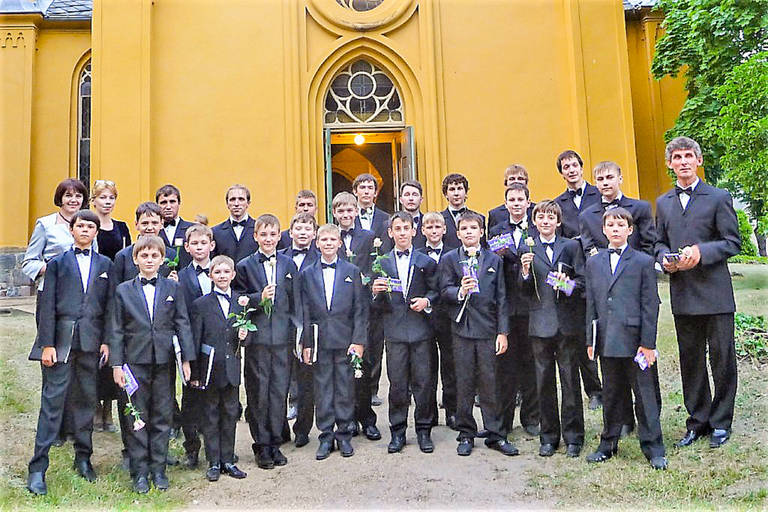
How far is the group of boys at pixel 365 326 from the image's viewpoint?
168 inches

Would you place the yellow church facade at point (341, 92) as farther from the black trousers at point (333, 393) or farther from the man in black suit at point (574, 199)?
the black trousers at point (333, 393)

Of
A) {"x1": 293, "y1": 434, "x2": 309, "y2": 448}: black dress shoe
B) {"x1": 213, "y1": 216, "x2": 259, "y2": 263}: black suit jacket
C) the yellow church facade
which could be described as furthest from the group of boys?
the yellow church facade

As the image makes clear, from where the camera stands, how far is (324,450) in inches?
188

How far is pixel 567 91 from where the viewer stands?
35.1ft

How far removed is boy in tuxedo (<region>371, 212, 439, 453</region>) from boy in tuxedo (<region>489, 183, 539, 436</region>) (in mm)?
580

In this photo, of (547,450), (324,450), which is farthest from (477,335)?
(324,450)

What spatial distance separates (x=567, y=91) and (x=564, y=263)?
22.1 feet

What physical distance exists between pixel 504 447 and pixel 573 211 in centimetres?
210

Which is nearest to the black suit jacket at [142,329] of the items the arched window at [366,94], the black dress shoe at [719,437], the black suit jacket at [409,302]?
the black suit jacket at [409,302]

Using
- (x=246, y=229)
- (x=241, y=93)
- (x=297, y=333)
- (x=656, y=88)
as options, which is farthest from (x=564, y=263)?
(x=656, y=88)

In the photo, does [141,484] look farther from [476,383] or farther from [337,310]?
[476,383]

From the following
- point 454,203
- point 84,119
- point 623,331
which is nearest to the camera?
point 623,331

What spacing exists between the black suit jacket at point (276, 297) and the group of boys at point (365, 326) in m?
0.01

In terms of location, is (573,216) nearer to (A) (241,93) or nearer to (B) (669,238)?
(B) (669,238)
